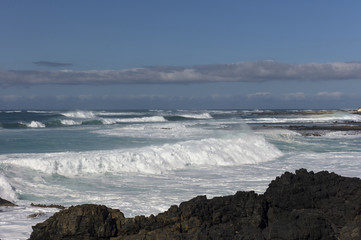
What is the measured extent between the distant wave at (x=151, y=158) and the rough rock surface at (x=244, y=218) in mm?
8991

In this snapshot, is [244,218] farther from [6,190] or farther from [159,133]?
[159,133]

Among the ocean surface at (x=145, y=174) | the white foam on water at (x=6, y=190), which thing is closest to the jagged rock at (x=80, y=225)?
the ocean surface at (x=145, y=174)

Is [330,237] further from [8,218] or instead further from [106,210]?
[8,218]

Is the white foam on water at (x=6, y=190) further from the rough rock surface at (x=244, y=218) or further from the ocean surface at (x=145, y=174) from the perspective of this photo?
the rough rock surface at (x=244, y=218)

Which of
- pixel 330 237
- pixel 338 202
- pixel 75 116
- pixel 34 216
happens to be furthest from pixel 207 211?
pixel 75 116

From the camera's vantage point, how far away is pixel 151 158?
17.1 m

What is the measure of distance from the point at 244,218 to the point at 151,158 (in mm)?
10881

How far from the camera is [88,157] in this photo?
16234 mm

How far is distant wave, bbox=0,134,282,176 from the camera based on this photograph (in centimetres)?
1523

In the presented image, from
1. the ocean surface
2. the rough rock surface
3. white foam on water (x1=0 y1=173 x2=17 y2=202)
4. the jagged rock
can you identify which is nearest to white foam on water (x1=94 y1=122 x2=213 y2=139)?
the ocean surface

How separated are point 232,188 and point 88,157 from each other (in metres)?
6.29

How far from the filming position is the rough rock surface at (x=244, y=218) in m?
5.75

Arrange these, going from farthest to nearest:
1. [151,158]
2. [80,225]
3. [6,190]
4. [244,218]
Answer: [151,158], [6,190], [244,218], [80,225]

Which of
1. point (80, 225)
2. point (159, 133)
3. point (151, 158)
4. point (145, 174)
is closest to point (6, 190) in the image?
point (145, 174)
